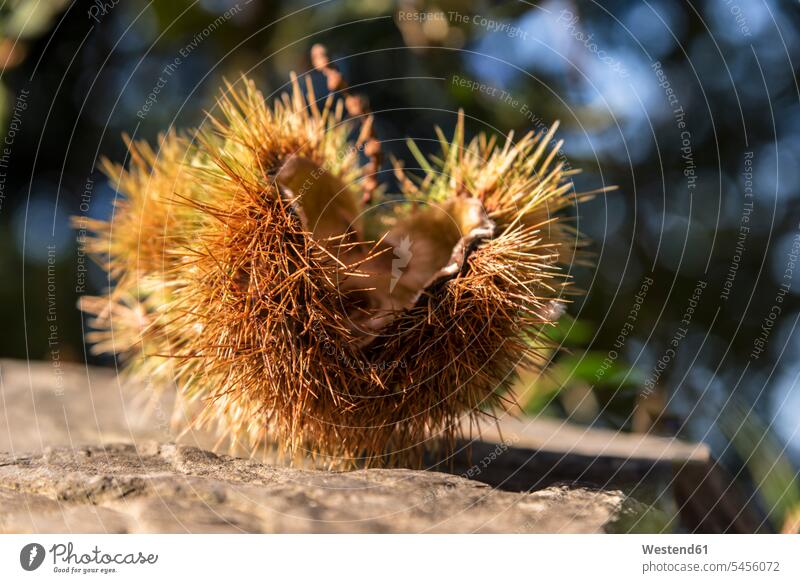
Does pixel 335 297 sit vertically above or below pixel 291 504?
above
